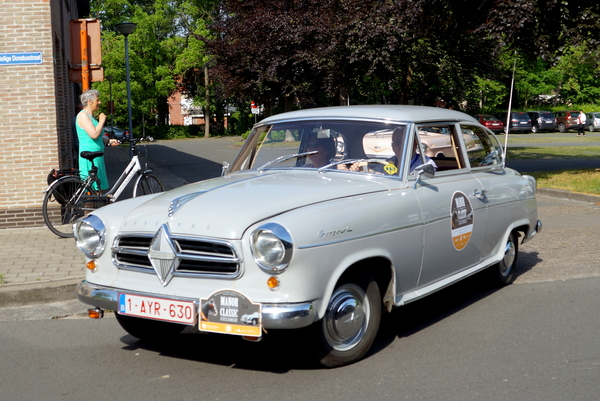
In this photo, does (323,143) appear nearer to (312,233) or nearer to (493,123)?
(312,233)

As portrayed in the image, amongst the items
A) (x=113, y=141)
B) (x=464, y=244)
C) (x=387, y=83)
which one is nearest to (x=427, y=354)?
(x=464, y=244)

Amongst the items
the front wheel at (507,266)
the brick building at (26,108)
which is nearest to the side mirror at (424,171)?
the front wheel at (507,266)

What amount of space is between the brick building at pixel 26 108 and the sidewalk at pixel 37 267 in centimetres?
49

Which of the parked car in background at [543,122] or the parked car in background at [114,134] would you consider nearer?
the parked car in background at [114,134]

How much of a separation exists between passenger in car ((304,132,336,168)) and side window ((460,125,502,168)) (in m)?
1.38

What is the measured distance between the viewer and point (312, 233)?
13.2 ft

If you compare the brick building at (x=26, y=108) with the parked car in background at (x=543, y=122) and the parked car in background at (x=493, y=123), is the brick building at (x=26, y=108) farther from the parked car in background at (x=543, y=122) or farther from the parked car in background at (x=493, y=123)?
the parked car in background at (x=543, y=122)

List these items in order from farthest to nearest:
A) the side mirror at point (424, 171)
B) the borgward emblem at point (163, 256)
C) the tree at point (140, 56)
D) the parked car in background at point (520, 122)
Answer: the tree at point (140, 56) < the parked car in background at point (520, 122) < the side mirror at point (424, 171) < the borgward emblem at point (163, 256)

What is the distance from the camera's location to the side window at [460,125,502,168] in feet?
19.8

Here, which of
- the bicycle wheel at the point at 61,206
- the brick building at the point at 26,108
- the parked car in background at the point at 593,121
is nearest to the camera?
the bicycle wheel at the point at 61,206

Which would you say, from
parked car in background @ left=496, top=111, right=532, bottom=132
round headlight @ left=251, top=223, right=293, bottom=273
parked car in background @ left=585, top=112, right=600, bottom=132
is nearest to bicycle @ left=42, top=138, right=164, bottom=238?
round headlight @ left=251, top=223, right=293, bottom=273

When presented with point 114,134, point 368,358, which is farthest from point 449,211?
point 114,134

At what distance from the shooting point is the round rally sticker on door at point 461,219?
5328 mm

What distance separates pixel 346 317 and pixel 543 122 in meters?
48.0
